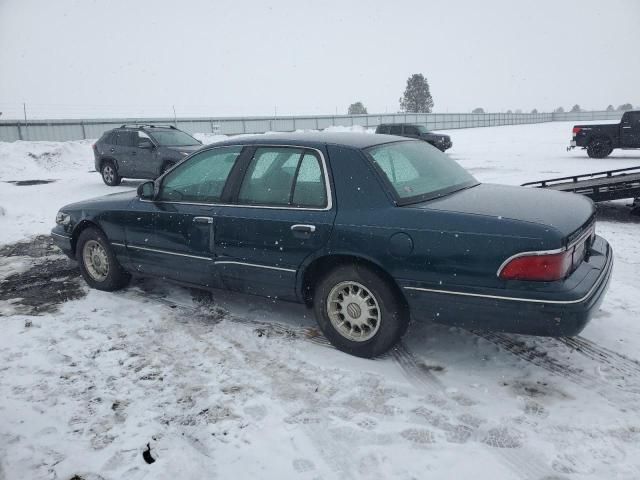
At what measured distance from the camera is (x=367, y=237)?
3.39 m

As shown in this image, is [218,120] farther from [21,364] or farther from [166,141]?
[21,364]

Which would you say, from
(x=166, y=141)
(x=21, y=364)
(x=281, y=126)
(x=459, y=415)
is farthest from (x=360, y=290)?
(x=281, y=126)

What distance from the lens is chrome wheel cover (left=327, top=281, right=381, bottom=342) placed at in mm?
3551

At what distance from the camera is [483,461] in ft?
8.38

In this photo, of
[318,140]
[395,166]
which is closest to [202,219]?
[318,140]

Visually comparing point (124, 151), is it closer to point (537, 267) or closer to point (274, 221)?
point (274, 221)

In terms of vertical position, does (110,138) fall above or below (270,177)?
above

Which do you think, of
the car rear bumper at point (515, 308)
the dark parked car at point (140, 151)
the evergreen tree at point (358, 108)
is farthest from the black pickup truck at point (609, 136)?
the evergreen tree at point (358, 108)

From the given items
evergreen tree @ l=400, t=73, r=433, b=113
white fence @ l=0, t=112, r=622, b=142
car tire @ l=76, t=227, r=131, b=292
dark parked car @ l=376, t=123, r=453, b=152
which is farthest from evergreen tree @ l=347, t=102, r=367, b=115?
car tire @ l=76, t=227, r=131, b=292

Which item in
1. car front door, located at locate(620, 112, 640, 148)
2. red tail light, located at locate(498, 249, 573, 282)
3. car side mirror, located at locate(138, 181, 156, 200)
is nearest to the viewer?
red tail light, located at locate(498, 249, 573, 282)

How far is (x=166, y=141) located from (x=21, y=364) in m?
10.1

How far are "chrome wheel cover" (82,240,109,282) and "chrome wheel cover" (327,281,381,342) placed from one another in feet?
9.00

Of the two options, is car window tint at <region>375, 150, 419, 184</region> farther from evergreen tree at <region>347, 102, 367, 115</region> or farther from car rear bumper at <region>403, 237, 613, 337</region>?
evergreen tree at <region>347, 102, 367, 115</region>

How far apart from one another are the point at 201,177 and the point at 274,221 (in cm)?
104
